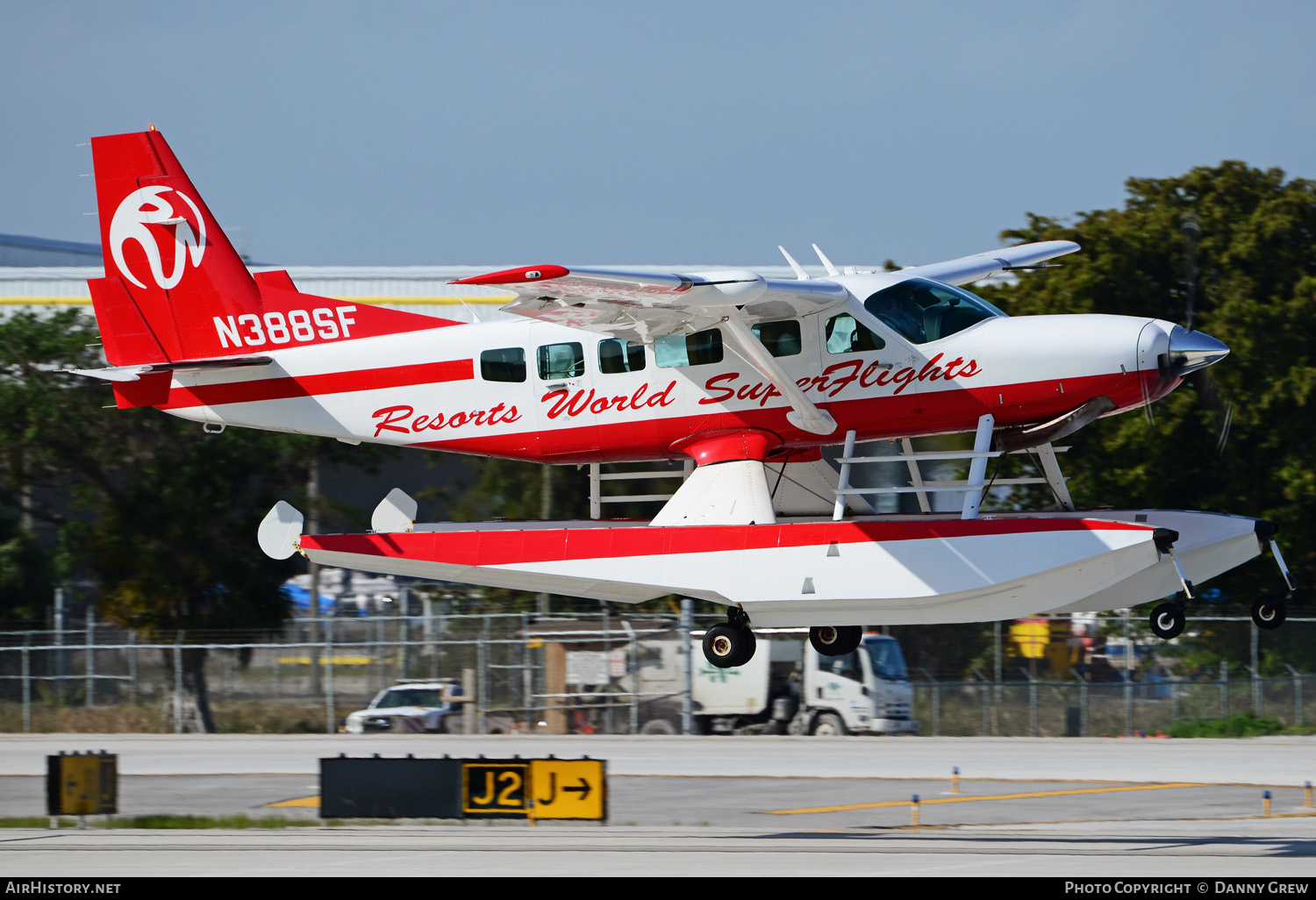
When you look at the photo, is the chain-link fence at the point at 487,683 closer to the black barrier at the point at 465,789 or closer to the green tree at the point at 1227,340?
the green tree at the point at 1227,340

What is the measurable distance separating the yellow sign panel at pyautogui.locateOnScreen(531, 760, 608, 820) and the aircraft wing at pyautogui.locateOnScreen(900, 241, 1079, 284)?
633cm

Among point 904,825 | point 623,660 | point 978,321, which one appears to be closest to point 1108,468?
point 623,660

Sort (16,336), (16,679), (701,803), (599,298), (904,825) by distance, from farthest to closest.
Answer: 1. (16,336)
2. (16,679)
3. (701,803)
4. (904,825)
5. (599,298)

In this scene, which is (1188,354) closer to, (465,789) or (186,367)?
(465,789)

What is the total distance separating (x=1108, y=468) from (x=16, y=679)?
2151cm

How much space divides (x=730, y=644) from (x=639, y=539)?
137cm

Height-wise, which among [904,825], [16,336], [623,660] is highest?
[16,336]

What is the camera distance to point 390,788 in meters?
16.8

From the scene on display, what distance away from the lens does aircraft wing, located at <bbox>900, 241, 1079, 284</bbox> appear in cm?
1586

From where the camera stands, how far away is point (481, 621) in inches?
1084

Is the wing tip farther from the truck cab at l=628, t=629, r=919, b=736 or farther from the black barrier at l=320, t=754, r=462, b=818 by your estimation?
the truck cab at l=628, t=629, r=919, b=736
